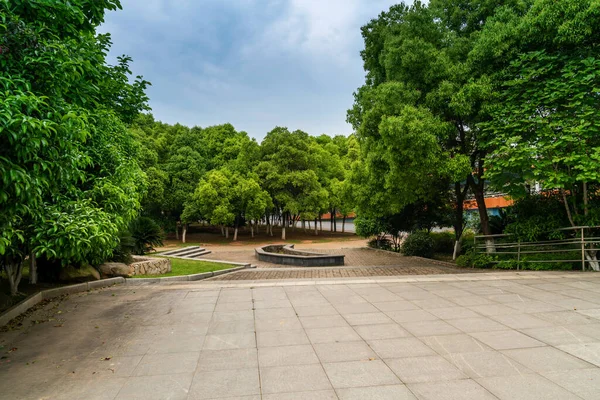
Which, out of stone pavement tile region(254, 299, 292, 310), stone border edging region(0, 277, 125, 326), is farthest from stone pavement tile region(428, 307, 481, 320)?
stone border edging region(0, 277, 125, 326)

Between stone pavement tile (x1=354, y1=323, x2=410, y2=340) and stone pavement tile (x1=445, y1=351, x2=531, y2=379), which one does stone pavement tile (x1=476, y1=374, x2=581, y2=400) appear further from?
stone pavement tile (x1=354, y1=323, x2=410, y2=340)

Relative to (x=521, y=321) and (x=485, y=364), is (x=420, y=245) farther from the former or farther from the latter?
(x=485, y=364)

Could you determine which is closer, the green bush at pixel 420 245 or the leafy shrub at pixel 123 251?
the leafy shrub at pixel 123 251

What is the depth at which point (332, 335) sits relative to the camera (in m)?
4.46

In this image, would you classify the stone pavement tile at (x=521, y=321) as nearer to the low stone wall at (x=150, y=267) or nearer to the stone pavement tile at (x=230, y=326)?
the stone pavement tile at (x=230, y=326)

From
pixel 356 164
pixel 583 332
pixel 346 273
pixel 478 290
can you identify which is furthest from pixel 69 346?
pixel 356 164

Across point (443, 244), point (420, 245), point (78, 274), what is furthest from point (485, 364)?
point (443, 244)

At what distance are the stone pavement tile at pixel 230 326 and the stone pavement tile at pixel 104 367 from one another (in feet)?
3.62

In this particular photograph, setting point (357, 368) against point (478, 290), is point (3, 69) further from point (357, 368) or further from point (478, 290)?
point (478, 290)

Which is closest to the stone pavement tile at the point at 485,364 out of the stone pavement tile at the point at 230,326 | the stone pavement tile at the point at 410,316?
the stone pavement tile at the point at 410,316

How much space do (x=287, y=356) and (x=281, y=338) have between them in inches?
22.6

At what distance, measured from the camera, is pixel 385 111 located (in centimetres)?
1087

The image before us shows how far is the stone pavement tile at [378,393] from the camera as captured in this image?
114 inches

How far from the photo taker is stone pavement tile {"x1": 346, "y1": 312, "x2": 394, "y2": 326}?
4941 millimetres
